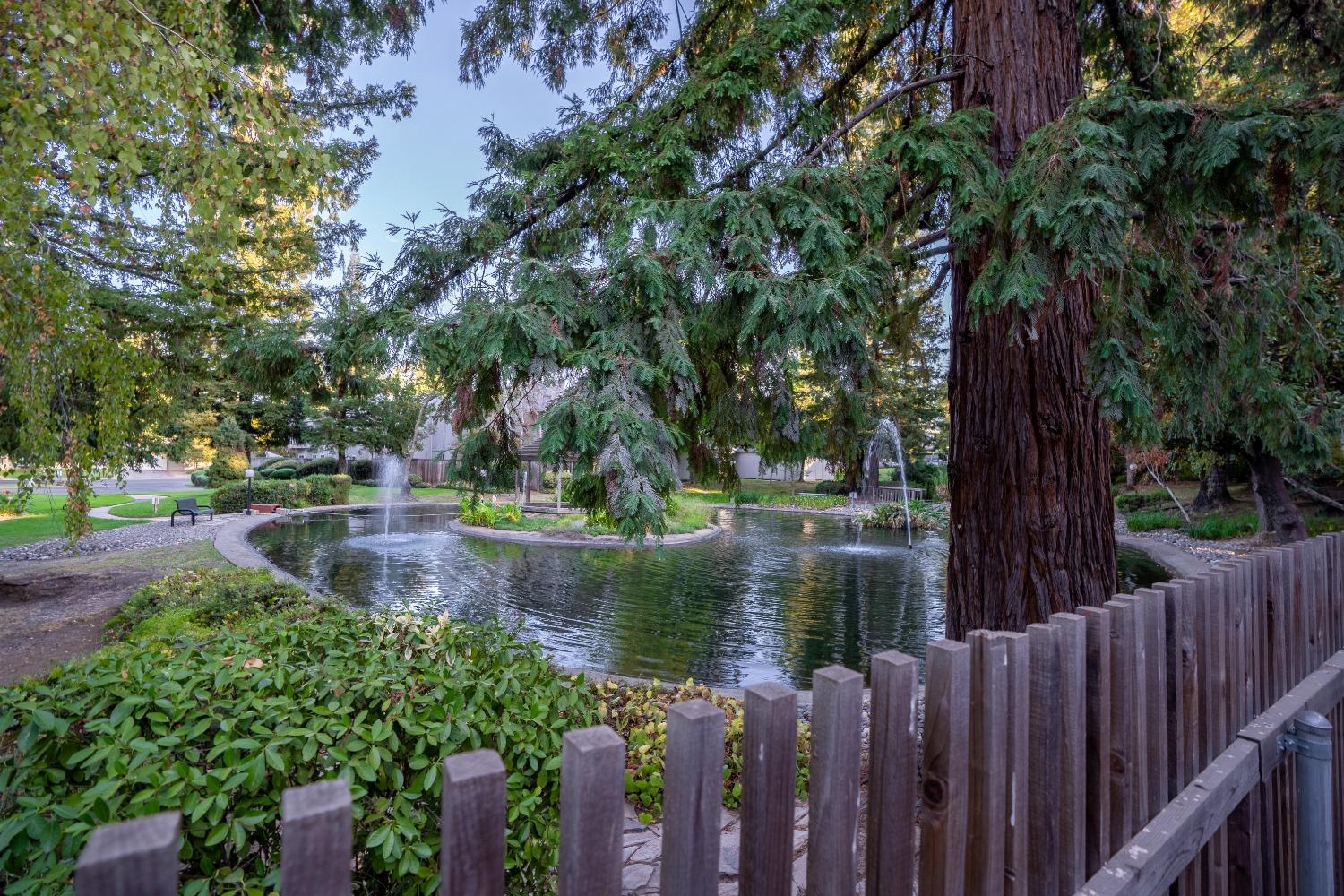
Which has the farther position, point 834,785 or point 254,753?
point 254,753

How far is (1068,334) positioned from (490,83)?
4942 millimetres

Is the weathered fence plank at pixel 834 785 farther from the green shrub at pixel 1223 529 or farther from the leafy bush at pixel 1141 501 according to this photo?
the leafy bush at pixel 1141 501

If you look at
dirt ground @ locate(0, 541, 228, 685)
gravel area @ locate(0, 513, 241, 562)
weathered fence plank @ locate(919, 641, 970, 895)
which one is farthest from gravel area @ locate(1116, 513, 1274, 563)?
gravel area @ locate(0, 513, 241, 562)

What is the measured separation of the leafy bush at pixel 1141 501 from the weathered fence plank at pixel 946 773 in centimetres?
2296

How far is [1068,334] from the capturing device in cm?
336

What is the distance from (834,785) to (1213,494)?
22488 millimetres

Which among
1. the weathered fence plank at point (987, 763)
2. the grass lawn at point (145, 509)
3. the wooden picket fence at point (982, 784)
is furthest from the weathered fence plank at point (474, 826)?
the grass lawn at point (145, 509)

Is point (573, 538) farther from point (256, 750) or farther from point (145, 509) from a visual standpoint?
point (256, 750)

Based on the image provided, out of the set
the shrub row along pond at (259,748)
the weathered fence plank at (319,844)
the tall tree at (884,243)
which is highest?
the tall tree at (884,243)

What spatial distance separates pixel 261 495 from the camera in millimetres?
18719

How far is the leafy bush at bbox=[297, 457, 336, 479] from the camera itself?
28.2m

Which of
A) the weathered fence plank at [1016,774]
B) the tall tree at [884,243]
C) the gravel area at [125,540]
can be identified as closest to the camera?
the weathered fence plank at [1016,774]

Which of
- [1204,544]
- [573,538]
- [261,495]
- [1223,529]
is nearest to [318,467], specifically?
[261,495]

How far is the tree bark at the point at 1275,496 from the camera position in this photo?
12.1m
